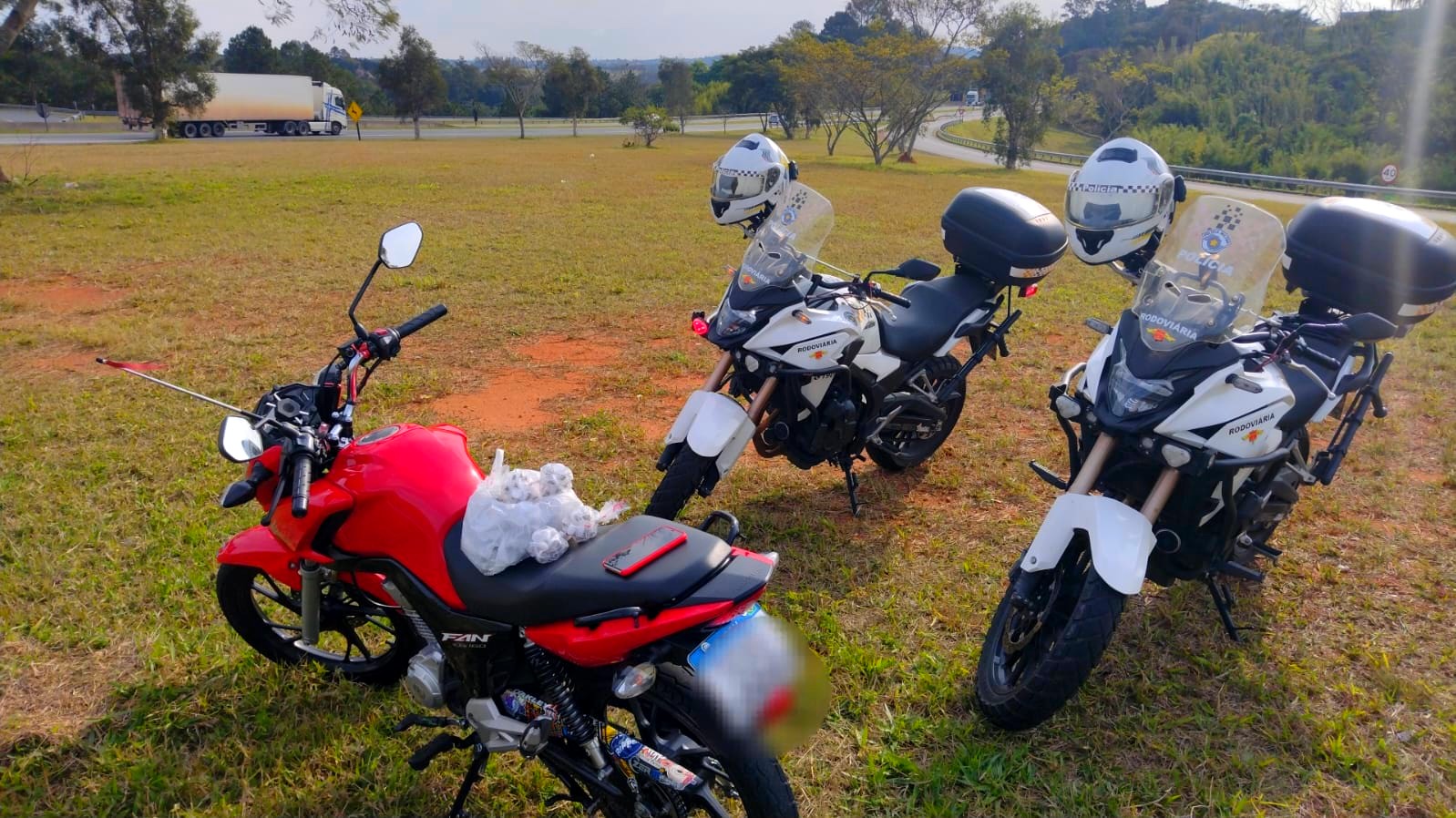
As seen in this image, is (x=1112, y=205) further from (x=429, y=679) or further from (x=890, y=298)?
(x=429, y=679)

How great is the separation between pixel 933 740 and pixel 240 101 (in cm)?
4596

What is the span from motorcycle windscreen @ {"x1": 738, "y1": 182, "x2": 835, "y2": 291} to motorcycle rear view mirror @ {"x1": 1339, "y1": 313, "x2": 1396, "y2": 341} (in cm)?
196

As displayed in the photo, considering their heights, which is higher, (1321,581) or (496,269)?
(496,269)

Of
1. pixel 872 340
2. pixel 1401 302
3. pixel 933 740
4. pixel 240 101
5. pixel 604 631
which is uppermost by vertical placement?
pixel 240 101

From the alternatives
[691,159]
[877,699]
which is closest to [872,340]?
[877,699]

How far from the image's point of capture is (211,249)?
9.77 metres

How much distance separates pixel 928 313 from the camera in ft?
13.6

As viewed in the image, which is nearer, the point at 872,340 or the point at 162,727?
the point at 162,727

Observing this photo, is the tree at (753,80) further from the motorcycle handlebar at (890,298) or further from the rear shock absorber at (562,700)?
the rear shock absorber at (562,700)

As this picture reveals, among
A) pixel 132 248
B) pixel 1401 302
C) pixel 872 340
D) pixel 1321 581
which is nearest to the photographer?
pixel 1401 302

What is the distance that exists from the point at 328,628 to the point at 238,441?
1168mm

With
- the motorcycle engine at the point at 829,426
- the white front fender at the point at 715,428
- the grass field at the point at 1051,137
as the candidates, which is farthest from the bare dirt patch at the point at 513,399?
the grass field at the point at 1051,137

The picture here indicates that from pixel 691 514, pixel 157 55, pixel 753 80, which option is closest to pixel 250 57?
pixel 157 55

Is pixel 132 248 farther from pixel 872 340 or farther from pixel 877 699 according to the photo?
pixel 877 699
